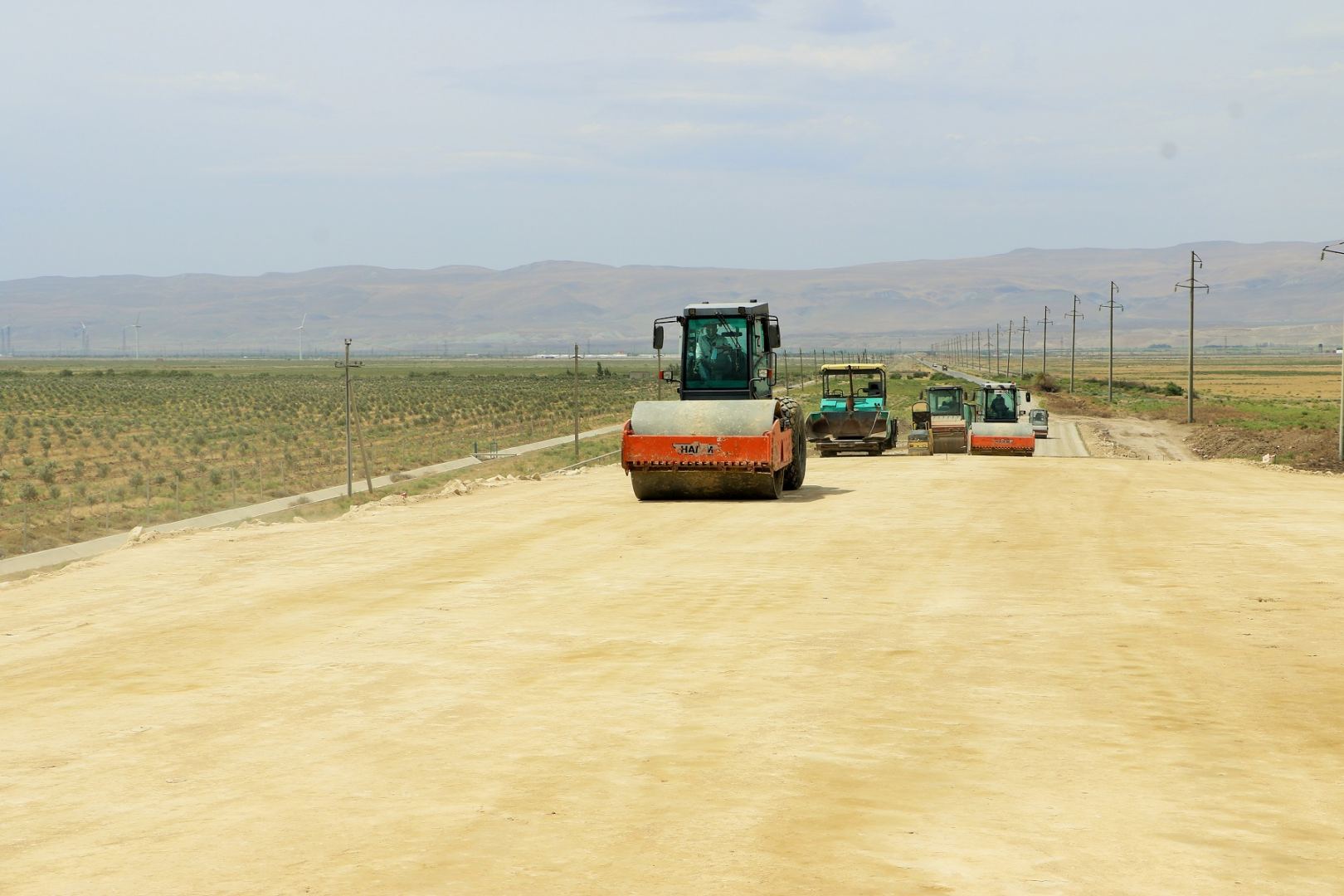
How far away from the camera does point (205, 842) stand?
295 inches

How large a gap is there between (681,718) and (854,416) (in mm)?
35086

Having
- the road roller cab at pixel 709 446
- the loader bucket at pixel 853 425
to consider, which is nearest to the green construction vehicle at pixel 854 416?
the loader bucket at pixel 853 425

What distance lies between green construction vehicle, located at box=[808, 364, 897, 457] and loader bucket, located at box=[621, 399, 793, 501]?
18.6 metres

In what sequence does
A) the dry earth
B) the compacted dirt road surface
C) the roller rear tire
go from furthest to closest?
the dry earth → the roller rear tire → the compacted dirt road surface

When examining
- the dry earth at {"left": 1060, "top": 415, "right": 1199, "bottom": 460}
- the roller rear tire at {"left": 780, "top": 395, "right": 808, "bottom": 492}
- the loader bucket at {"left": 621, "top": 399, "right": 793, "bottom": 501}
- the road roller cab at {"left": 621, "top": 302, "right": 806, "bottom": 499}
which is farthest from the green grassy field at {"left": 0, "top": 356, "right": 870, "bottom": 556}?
the dry earth at {"left": 1060, "top": 415, "right": 1199, "bottom": 460}

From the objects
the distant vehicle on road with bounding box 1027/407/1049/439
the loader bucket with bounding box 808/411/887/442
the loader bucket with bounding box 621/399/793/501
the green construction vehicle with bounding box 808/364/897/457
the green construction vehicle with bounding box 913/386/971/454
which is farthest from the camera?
the distant vehicle on road with bounding box 1027/407/1049/439

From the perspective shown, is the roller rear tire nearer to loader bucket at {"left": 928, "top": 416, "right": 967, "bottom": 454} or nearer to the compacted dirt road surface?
the compacted dirt road surface

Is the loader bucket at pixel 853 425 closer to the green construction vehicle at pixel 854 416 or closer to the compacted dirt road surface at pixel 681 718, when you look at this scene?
the green construction vehicle at pixel 854 416

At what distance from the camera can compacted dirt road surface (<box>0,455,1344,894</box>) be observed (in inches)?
284

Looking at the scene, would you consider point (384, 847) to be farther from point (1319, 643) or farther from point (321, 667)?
point (1319, 643)

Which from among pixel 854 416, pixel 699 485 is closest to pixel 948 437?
pixel 854 416

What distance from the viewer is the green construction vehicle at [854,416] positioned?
43969mm

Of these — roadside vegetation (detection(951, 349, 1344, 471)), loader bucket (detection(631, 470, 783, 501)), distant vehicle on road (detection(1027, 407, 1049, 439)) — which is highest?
loader bucket (detection(631, 470, 783, 501))

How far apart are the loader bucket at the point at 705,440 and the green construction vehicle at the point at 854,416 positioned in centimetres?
1862
